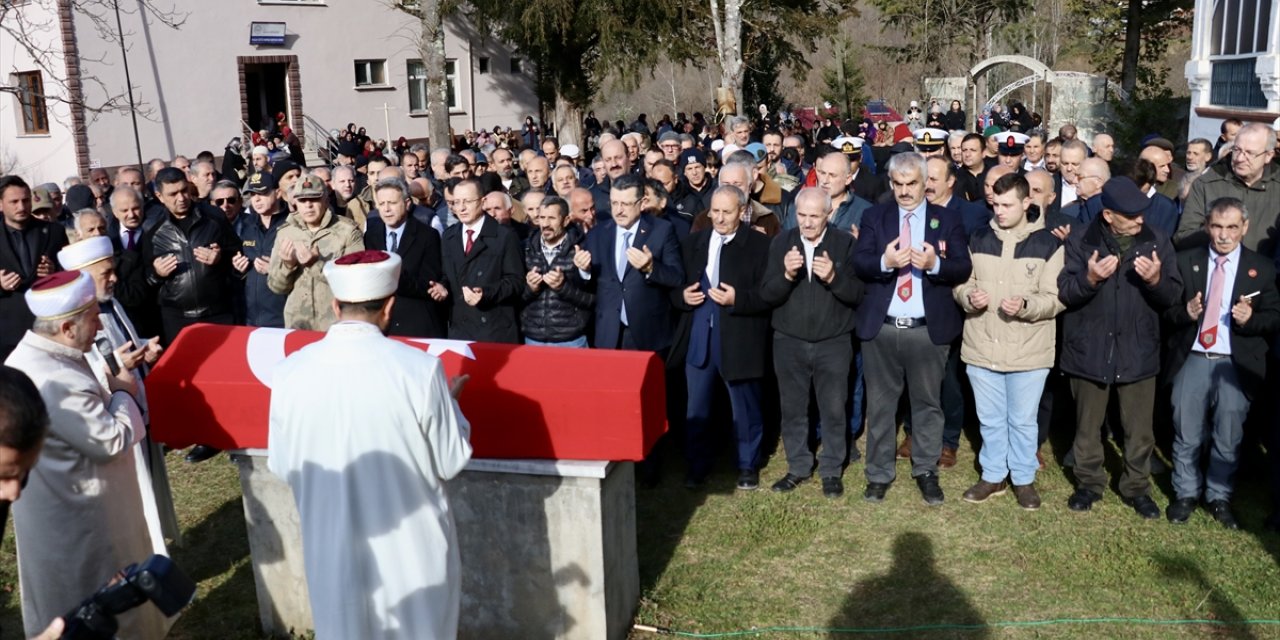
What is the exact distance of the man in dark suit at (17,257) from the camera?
7.48m

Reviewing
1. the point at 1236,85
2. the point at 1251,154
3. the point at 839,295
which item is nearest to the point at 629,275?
the point at 839,295

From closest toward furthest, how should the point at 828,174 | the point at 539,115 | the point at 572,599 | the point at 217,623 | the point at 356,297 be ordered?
the point at 356,297
the point at 572,599
the point at 217,623
the point at 828,174
the point at 539,115

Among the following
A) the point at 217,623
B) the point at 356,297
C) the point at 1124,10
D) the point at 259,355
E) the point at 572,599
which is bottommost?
the point at 217,623

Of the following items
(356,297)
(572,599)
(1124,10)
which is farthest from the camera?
(1124,10)

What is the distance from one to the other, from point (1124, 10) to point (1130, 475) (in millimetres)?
28624

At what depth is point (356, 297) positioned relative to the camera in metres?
3.62

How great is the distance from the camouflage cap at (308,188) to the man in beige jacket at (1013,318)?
3.75 m

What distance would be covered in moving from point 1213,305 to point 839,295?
1.93m

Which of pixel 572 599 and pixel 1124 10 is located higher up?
pixel 1124 10

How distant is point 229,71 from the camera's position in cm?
2930

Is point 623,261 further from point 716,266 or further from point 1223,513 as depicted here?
point 1223,513

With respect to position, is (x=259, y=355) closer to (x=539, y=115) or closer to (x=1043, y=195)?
(x=1043, y=195)

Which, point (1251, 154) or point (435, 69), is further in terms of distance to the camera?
point (435, 69)

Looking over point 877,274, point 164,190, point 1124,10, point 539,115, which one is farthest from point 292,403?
point 539,115
